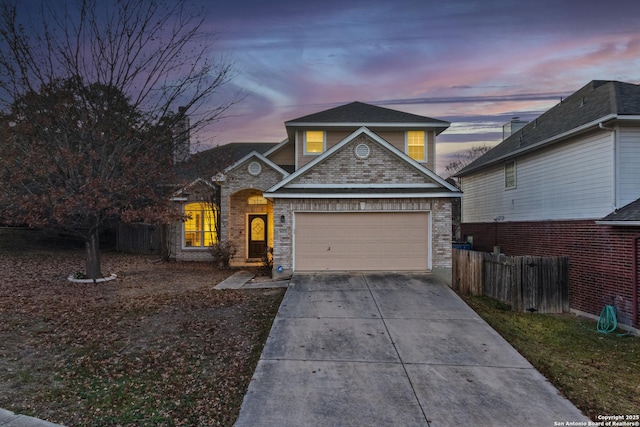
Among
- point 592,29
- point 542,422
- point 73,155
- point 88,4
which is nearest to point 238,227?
point 73,155

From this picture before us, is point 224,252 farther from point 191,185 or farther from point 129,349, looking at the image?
point 129,349

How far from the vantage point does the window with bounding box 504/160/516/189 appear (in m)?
14.2

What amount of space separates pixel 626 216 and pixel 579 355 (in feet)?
13.2

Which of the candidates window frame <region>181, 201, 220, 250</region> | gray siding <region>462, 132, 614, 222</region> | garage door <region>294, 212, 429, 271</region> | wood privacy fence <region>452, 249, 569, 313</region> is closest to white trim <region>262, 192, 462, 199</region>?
garage door <region>294, 212, 429, 271</region>

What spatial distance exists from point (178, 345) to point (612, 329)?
10.00m

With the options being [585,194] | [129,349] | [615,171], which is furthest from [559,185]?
[129,349]

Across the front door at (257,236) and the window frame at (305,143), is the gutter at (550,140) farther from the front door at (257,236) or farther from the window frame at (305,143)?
the front door at (257,236)

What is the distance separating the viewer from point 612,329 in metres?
8.45

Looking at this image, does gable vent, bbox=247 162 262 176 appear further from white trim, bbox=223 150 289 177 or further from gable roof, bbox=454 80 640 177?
gable roof, bbox=454 80 640 177

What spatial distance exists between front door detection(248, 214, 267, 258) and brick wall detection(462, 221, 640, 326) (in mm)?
10671

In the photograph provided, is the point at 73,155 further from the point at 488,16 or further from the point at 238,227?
the point at 488,16

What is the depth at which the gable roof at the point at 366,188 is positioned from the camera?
11.3 meters

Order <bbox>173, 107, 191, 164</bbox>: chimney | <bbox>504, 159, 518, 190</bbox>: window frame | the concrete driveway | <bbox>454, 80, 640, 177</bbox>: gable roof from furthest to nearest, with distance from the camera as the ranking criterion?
<bbox>504, 159, 518, 190</bbox>: window frame → <bbox>173, 107, 191, 164</bbox>: chimney → <bbox>454, 80, 640, 177</bbox>: gable roof → the concrete driveway

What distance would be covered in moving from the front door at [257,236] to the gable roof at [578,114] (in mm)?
10551
